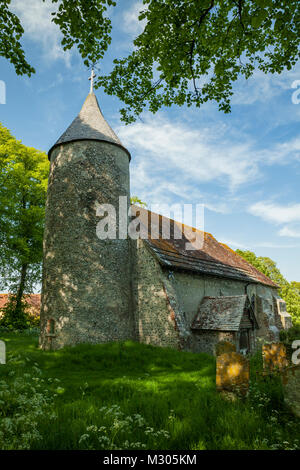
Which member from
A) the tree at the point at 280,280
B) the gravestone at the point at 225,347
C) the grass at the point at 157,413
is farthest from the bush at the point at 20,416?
the tree at the point at 280,280

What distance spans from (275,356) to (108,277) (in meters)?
7.47

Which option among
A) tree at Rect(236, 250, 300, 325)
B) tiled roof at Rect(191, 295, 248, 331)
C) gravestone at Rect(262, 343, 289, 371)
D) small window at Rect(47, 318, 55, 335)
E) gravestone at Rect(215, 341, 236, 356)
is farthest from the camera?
tree at Rect(236, 250, 300, 325)

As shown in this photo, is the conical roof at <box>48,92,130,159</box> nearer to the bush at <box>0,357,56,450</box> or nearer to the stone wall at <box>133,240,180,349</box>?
the stone wall at <box>133,240,180,349</box>

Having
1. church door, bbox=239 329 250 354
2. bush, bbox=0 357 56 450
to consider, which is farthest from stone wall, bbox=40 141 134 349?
church door, bbox=239 329 250 354

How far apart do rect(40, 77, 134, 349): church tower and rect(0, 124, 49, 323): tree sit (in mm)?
7599

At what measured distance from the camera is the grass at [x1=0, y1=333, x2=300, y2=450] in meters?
3.89

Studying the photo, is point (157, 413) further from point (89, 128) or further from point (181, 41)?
point (89, 128)

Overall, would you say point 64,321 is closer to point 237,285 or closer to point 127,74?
point 127,74

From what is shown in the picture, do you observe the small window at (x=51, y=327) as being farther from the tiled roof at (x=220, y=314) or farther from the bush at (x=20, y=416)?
the tiled roof at (x=220, y=314)

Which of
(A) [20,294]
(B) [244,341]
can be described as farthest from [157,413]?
(A) [20,294]

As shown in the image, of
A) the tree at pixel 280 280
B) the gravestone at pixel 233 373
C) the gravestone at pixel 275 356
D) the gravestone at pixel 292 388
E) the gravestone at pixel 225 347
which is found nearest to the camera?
the gravestone at pixel 292 388

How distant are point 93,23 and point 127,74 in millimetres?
1846

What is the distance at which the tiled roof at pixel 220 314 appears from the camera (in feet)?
42.2

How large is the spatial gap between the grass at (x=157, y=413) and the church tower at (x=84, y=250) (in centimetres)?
308
